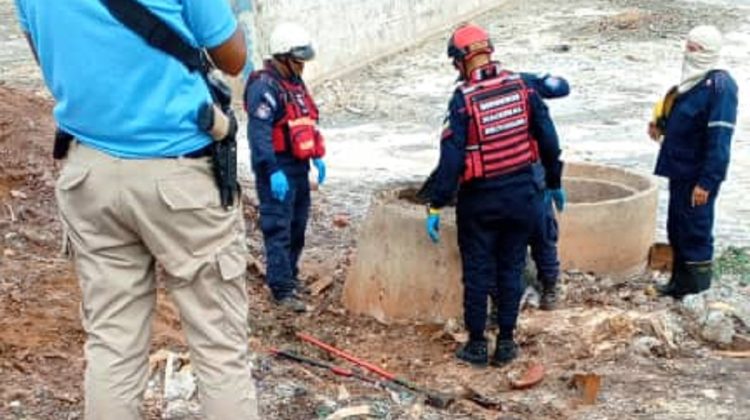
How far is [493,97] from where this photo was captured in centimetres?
585

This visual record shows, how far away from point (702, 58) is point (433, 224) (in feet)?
6.10

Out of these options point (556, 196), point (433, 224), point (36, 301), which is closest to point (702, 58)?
point (556, 196)

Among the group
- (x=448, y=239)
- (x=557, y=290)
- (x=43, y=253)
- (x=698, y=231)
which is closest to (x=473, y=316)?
(x=448, y=239)

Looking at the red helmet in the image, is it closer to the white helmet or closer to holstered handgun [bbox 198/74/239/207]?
the white helmet

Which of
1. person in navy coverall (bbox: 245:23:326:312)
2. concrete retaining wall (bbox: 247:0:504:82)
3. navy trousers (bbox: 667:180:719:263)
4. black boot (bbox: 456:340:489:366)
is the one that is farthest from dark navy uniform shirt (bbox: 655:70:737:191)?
concrete retaining wall (bbox: 247:0:504:82)

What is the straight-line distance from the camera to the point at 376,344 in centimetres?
670

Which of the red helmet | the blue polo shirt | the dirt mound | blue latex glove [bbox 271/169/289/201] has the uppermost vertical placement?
the blue polo shirt

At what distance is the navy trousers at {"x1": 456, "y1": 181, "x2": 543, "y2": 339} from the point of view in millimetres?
5953

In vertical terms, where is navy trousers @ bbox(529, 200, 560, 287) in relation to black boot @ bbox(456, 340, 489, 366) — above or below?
above

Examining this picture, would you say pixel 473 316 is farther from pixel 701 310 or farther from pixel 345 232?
pixel 345 232

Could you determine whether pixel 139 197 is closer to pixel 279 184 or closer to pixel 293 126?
pixel 279 184

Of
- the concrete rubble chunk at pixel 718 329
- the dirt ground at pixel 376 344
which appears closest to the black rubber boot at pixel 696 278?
the dirt ground at pixel 376 344

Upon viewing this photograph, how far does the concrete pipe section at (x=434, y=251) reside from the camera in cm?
676

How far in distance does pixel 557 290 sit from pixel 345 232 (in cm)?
237
